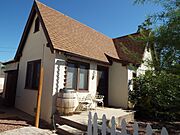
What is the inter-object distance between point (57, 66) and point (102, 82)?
13.0ft

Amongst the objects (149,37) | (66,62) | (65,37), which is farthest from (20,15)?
(149,37)

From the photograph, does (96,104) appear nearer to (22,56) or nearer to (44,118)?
(44,118)

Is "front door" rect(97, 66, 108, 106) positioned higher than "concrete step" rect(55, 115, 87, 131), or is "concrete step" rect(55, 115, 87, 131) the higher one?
"front door" rect(97, 66, 108, 106)

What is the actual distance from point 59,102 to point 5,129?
2.29 meters

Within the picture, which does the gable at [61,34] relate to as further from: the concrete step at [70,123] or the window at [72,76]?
Result: the concrete step at [70,123]

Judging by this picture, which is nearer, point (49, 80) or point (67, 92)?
point (67, 92)

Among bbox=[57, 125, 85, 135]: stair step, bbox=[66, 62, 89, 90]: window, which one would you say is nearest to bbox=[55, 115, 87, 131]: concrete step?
bbox=[57, 125, 85, 135]: stair step

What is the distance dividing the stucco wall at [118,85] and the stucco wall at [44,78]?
15.3ft

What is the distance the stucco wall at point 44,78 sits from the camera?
748 cm

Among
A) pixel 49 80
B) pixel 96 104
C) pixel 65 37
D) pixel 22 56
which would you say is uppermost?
pixel 65 37

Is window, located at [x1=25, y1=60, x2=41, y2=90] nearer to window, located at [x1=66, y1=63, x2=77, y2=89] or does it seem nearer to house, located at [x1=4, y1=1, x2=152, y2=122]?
house, located at [x1=4, y1=1, x2=152, y2=122]

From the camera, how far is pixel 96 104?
30.4ft

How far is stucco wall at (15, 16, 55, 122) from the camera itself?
748 centimetres

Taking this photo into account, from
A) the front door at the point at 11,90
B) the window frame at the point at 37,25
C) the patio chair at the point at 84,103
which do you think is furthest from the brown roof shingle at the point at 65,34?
the front door at the point at 11,90
